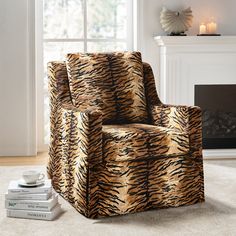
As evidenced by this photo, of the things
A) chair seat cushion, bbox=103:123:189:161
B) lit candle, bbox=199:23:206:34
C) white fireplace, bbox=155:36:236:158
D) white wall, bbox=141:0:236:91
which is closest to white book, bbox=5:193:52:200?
chair seat cushion, bbox=103:123:189:161

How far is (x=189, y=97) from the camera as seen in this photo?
4973 millimetres

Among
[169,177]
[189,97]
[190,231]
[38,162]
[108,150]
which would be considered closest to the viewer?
[190,231]

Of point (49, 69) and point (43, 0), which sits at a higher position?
point (43, 0)

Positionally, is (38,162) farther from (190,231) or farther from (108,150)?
(190,231)

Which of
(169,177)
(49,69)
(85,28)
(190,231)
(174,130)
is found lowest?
(190,231)

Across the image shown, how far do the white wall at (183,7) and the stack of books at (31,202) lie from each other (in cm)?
232

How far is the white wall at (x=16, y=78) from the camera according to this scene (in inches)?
188

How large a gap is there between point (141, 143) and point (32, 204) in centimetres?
67

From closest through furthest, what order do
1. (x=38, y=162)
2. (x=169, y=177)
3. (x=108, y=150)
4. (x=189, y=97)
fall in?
(x=108, y=150) < (x=169, y=177) < (x=38, y=162) < (x=189, y=97)

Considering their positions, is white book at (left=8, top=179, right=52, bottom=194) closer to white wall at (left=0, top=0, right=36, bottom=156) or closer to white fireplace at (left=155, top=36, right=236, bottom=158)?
white wall at (left=0, top=0, right=36, bottom=156)

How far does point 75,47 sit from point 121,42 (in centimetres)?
43

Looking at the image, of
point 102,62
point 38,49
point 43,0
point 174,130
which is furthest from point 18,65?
point 174,130

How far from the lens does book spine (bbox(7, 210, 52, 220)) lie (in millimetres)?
2971

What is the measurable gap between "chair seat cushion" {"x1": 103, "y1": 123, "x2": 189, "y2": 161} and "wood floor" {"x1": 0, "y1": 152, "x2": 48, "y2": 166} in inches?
59.3
